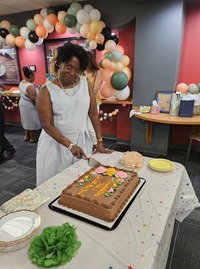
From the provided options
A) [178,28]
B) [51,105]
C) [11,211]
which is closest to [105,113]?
[178,28]

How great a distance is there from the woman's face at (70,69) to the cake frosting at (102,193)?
2.05 feet

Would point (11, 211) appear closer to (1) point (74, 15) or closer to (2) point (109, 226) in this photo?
(2) point (109, 226)

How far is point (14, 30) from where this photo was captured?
152 inches

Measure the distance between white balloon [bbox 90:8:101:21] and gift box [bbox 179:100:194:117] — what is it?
1.90 meters

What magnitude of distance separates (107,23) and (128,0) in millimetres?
452

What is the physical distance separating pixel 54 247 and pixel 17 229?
18cm

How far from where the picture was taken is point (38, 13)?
375 centimetres

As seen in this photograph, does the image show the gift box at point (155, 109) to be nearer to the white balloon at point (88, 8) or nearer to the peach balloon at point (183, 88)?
the peach balloon at point (183, 88)

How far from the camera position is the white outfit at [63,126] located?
125 centimetres

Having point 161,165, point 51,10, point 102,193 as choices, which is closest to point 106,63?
point 51,10

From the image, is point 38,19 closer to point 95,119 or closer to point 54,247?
point 95,119

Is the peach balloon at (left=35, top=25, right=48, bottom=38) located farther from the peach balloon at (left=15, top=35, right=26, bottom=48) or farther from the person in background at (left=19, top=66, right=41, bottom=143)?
the person in background at (left=19, top=66, right=41, bottom=143)

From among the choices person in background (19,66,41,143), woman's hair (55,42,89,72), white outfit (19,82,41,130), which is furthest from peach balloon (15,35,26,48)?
woman's hair (55,42,89,72)

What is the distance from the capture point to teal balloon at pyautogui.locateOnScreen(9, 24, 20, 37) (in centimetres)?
384
